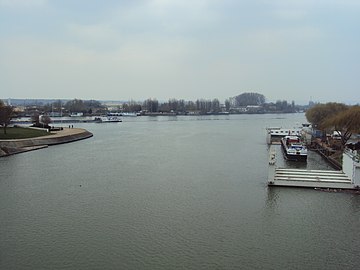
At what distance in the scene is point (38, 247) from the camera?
5.03 metres

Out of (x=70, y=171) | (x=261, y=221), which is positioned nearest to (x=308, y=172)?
(x=261, y=221)

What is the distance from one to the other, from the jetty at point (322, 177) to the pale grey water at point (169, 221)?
281 mm

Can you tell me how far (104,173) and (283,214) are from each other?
201 inches

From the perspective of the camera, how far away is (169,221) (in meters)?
6.05

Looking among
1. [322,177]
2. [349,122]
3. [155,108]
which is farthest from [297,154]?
[155,108]

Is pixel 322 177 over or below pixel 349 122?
below

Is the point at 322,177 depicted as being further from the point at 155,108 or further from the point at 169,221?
the point at 155,108

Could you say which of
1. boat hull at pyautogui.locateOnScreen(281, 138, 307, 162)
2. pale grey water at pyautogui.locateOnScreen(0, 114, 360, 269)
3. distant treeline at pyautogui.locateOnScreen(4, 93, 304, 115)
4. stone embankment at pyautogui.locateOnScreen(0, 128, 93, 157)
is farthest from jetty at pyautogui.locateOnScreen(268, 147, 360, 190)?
distant treeline at pyautogui.locateOnScreen(4, 93, 304, 115)

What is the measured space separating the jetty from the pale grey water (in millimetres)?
281

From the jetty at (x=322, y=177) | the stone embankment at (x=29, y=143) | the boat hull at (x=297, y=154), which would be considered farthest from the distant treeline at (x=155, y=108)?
the jetty at (x=322, y=177)

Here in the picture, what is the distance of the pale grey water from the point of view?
15.5 ft

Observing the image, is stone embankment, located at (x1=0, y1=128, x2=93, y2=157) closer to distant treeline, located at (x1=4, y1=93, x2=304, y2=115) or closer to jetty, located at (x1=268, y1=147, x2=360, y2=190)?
jetty, located at (x1=268, y1=147, x2=360, y2=190)

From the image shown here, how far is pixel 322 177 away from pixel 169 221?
399cm

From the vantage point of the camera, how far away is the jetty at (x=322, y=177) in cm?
775
